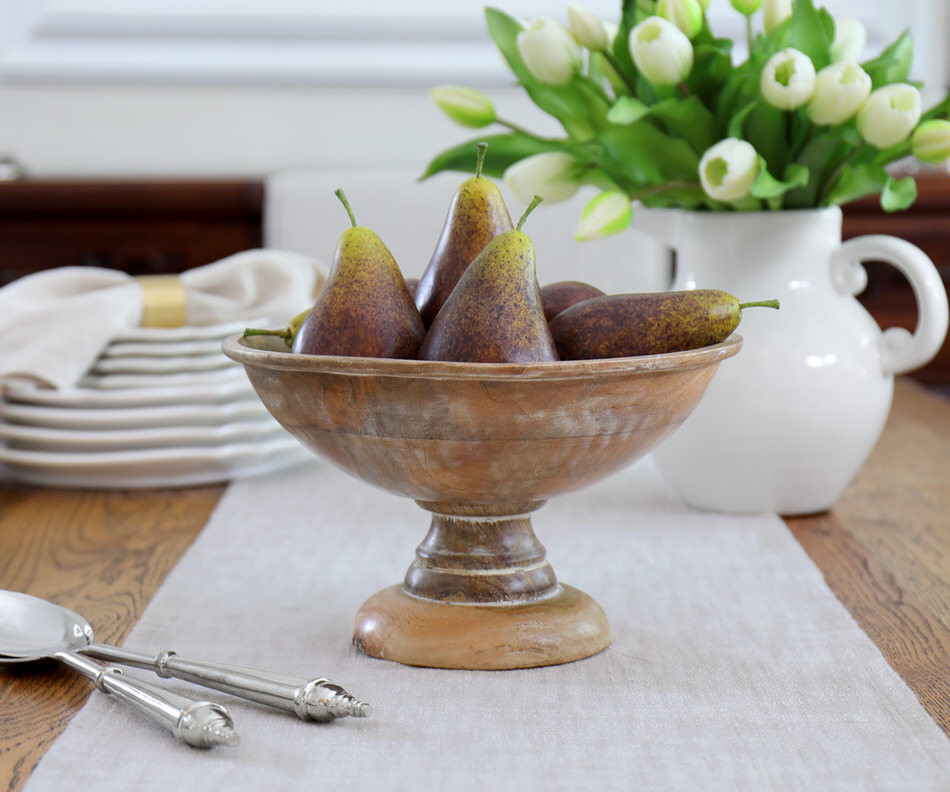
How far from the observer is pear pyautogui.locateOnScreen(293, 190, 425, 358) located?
0.50 m

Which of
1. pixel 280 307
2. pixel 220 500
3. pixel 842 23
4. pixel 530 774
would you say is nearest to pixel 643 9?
pixel 842 23

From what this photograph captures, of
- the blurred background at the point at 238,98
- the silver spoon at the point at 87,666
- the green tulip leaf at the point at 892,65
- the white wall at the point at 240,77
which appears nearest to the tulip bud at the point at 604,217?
the green tulip leaf at the point at 892,65

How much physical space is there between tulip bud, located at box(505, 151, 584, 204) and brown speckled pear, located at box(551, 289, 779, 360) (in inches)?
12.8

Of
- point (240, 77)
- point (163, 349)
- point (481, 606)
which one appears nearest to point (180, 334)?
point (163, 349)

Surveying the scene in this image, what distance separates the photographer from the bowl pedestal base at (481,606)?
1.72 ft

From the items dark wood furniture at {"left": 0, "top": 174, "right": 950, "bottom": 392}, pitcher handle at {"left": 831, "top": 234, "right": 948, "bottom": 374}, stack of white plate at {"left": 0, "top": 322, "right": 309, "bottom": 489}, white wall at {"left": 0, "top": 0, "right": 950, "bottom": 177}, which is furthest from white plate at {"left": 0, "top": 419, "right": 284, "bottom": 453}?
white wall at {"left": 0, "top": 0, "right": 950, "bottom": 177}

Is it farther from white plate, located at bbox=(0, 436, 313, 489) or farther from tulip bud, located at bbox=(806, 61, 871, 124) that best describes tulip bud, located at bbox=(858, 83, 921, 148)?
white plate, located at bbox=(0, 436, 313, 489)

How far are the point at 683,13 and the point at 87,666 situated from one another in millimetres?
545

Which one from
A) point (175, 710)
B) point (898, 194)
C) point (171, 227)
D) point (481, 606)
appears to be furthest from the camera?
point (171, 227)

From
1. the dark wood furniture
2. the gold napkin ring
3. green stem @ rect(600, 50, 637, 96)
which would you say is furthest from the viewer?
the dark wood furniture

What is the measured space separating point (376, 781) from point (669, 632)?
0.71 ft

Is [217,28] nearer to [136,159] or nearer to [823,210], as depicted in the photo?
[136,159]

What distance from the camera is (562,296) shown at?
22.8 inches

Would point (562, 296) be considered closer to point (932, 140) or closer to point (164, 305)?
point (932, 140)
